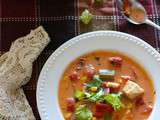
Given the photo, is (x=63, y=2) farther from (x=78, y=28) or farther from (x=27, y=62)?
(x=27, y=62)

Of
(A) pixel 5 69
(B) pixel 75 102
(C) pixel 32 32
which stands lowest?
(B) pixel 75 102

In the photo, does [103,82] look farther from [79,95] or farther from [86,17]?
[86,17]

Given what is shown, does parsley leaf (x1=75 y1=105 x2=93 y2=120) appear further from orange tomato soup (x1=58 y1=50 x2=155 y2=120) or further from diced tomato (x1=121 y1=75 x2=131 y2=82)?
diced tomato (x1=121 y1=75 x2=131 y2=82)

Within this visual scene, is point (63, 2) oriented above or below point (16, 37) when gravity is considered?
above

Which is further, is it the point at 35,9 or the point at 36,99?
the point at 35,9

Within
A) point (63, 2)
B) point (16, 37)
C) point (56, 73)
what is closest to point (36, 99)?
point (56, 73)

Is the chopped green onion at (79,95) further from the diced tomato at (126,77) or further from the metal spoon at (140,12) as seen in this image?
the metal spoon at (140,12)
